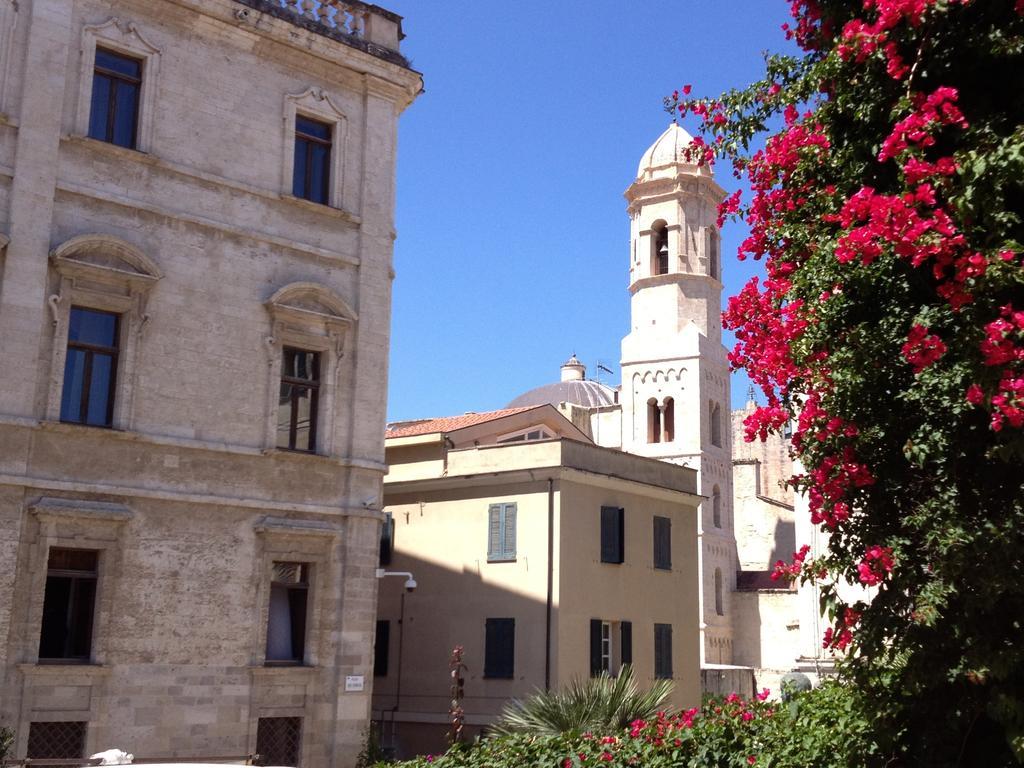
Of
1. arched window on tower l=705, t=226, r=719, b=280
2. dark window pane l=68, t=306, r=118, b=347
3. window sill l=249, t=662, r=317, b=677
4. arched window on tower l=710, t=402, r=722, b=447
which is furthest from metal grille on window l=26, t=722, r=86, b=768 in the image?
arched window on tower l=710, t=402, r=722, b=447

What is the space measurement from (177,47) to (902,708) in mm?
15185

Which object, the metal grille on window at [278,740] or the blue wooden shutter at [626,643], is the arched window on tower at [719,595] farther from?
the metal grille on window at [278,740]

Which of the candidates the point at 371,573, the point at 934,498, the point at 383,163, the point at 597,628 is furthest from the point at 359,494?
the point at 934,498

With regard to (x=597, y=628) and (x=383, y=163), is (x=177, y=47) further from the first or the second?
(x=597, y=628)

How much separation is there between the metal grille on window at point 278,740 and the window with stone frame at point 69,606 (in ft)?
10.2

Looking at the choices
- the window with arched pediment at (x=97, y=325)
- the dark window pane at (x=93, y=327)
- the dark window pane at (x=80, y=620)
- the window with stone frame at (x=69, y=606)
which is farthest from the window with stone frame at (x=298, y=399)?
the dark window pane at (x=80, y=620)

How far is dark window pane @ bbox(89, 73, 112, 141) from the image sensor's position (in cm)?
1794

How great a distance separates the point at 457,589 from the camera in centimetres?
2566

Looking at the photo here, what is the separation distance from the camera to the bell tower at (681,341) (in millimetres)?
59625

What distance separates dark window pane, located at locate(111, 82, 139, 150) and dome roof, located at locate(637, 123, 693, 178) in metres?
44.1

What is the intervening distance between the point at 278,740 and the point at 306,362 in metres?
6.05

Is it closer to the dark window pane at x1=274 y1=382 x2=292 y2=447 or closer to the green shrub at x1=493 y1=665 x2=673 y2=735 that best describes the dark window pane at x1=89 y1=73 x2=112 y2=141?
the dark window pane at x1=274 y1=382 x2=292 y2=447

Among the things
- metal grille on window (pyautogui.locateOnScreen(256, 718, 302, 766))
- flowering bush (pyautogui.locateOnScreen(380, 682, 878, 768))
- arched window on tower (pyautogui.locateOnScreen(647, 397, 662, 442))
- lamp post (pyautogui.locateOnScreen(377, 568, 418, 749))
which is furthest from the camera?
arched window on tower (pyautogui.locateOnScreen(647, 397, 662, 442))

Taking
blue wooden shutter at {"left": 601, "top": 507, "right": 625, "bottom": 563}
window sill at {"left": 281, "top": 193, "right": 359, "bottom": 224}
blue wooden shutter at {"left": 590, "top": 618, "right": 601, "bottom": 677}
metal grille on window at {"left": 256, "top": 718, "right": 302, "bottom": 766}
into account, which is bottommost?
metal grille on window at {"left": 256, "top": 718, "right": 302, "bottom": 766}
